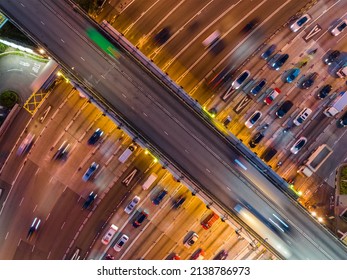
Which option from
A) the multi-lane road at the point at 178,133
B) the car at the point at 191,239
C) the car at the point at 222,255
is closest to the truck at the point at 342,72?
the multi-lane road at the point at 178,133

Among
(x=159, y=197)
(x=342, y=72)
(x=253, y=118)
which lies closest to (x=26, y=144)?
(x=159, y=197)

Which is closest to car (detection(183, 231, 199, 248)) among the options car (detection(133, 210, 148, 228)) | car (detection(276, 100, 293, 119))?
car (detection(133, 210, 148, 228))

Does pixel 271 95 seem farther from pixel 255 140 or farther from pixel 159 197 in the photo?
pixel 159 197

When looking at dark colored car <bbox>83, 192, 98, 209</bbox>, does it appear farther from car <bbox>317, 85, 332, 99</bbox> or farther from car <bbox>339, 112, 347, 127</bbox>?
car <bbox>339, 112, 347, 127</bbox>

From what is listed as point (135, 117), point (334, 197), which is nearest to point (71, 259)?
point (135, 117)

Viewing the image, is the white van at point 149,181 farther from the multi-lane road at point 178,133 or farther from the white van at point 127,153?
the multi-lane road at point 178,133

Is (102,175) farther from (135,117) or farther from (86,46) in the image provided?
(86,46)
